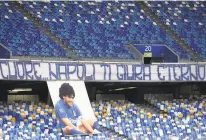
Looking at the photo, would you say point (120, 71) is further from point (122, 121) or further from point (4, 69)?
point (4, 69)

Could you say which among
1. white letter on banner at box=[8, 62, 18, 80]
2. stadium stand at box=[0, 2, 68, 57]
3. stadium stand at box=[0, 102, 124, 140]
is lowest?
stadium stand at box=[0, 102, 124, 140]

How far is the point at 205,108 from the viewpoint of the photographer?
115 feet

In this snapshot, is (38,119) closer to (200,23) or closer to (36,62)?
(36,62)

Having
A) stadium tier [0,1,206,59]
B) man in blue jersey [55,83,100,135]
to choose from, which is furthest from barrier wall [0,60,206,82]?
stadium tier [0,1,206,59]

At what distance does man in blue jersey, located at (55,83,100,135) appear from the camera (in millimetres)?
30891

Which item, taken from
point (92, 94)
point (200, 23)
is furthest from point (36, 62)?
point (200, 23)

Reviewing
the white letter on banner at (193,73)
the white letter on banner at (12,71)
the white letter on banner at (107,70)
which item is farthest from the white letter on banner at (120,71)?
the white letter on banner at (12,71)

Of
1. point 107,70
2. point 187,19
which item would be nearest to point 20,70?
point 107,70

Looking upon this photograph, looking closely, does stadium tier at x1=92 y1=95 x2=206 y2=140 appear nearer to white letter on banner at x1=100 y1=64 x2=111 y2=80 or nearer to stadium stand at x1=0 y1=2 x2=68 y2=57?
white letter on banner at x1=100 y1=64 x2=111 y2=80

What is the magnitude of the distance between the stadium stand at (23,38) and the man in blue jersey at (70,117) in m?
2.94

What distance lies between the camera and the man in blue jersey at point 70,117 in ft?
101

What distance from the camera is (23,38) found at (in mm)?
34781

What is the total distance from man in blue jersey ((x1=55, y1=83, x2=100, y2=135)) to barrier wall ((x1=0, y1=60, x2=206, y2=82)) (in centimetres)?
85

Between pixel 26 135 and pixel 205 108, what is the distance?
8955mm
